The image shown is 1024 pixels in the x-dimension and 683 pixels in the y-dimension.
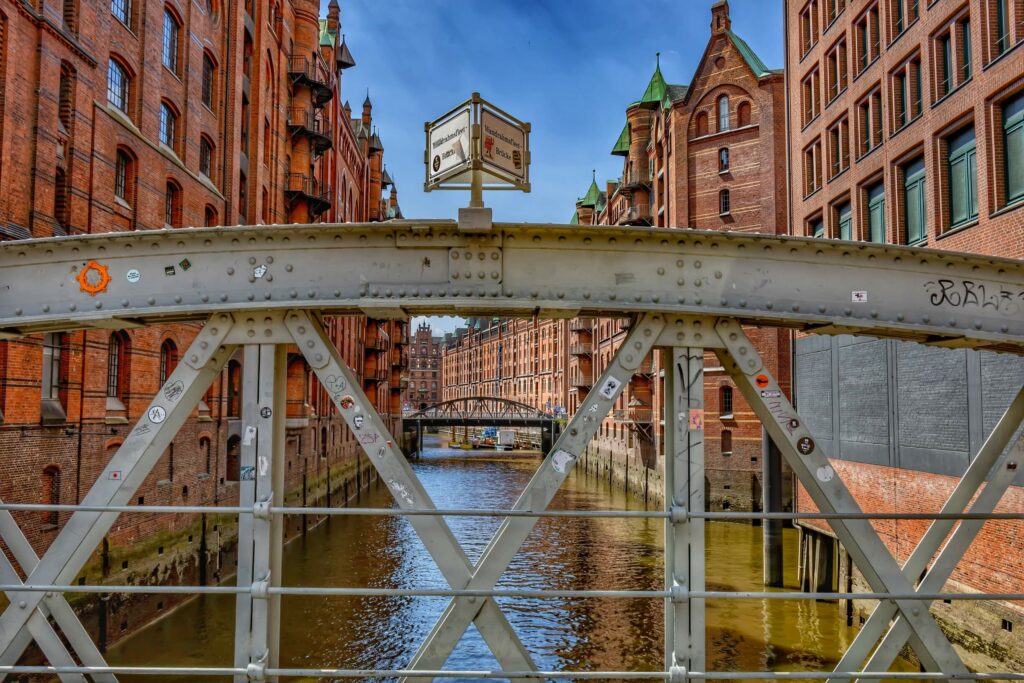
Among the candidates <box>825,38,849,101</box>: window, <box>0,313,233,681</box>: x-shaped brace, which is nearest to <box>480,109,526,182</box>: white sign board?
<box>0,313,233,681</box>: x-shaped brace

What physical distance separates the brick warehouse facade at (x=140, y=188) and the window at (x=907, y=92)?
53.3 feet

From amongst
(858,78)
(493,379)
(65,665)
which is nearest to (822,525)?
(858,78)

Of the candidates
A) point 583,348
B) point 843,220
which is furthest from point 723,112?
point 583,348

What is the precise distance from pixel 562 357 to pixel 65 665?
68.1 m

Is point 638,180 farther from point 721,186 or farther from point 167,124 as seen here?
point 167,124

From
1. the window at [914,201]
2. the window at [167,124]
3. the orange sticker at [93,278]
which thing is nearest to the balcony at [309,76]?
the window at [167,124]

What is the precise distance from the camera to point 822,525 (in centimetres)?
1836

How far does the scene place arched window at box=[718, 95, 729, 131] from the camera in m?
34.1

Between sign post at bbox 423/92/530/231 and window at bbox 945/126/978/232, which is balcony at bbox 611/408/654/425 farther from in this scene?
sign post at bbox 423/92/530/231

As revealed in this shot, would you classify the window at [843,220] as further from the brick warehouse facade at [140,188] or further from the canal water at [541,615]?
the brick warehouse facade at [140,188]

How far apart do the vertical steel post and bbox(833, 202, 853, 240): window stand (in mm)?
16595

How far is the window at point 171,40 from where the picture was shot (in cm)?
1908

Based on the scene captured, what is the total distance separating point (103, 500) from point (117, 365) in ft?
43.4

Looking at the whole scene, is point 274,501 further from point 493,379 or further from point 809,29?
point 493,379
